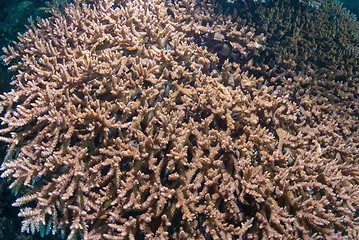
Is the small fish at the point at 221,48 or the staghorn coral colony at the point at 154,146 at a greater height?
the small fish at the point at 221,48

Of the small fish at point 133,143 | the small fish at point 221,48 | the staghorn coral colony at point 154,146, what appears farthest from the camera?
the small fish at point 221,48

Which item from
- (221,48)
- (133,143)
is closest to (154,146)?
(133,143)

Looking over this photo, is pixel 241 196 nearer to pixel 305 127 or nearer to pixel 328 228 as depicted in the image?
pixel 328 228

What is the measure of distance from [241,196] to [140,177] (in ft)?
4.22

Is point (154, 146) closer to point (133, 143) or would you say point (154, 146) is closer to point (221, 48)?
point (133, 143)

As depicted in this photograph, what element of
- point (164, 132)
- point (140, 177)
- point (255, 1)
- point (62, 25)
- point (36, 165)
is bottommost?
point (36, 165)

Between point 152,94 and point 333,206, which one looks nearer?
point 333,206

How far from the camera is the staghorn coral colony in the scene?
7.66 feet

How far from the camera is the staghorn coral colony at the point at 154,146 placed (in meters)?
2.33

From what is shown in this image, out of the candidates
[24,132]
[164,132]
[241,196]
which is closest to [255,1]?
[164,132]

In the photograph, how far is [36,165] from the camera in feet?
8.00

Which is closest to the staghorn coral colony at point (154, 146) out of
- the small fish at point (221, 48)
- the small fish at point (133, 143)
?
the small fish at point (133, 143)

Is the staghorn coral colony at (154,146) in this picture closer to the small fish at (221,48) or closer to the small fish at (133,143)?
the small fish at (133,143)

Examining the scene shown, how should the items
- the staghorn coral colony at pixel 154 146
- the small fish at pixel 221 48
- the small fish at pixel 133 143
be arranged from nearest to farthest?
the staghorn coral colony at pixel 154 146 → the small fish at pixel 133 143 → the small fish at pixel 221 48
